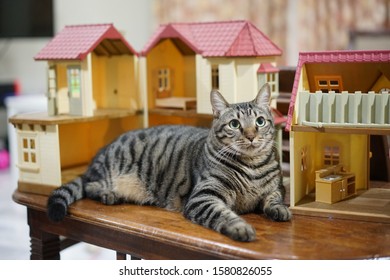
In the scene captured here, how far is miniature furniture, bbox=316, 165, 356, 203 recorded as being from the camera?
132 cm

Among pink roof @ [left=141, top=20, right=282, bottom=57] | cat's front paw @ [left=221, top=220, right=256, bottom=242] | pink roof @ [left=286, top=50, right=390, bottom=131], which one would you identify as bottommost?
cat's front paw @ [left=221, top=220, right=256, bottom=242]

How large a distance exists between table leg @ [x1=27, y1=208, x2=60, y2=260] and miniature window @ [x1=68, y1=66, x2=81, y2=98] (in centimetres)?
37

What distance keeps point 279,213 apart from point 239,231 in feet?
0.59

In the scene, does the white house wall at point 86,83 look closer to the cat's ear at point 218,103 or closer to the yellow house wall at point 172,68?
the yellow house wall at point 172,68

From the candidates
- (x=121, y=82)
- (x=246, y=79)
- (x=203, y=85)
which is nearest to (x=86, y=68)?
(x=121, y=82)

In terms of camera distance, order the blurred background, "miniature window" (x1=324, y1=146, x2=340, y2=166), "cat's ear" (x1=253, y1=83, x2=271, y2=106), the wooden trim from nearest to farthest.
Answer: the wooden trim
"cat's ear" (x1=253, y1=83, x2=271, y2=106)
"miniature window" (x1=324, y1=146, x2=340, y2=166)
the blurred background

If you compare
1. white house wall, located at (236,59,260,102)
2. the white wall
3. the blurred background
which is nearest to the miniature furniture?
white house wall, located at (236,59,260,102)

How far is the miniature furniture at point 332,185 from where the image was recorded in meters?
1.32

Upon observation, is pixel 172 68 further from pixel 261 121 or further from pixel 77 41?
pixel 261 121

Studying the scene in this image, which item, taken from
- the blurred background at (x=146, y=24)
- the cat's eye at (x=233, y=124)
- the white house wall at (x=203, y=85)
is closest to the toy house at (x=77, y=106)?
the white house wall at (x=203, y=85)

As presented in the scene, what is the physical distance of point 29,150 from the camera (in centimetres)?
158

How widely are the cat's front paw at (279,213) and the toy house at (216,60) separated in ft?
1.40

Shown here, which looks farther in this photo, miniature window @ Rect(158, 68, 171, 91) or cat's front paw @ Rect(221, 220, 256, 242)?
miniature window @ Rect(158, 68, 171, 91)

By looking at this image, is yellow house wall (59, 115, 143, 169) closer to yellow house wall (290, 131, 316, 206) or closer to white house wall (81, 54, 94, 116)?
white house wall (81, 54, 94, 116)
